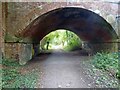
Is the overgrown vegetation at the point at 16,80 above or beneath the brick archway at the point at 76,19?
beneath

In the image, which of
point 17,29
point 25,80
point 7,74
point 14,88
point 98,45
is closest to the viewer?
point 14,88

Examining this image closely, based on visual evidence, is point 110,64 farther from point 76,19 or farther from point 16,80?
point 76,19

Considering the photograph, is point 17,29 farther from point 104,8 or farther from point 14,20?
point 104,8

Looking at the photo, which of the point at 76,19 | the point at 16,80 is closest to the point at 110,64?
the point at 16,80

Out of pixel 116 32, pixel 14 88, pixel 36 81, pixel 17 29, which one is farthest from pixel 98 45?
pixel 14 88

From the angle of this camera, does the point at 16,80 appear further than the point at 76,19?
No

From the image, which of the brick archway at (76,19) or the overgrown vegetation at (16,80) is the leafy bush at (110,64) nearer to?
the brick archway at (76,19)

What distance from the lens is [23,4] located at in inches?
375

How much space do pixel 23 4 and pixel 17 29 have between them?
125 cm

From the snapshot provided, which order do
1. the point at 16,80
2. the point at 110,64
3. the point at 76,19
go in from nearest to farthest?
the point at 16,80
the point at 110,64
the point at 76,19

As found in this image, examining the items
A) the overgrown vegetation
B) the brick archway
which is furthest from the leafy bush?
the overgrown vegetation

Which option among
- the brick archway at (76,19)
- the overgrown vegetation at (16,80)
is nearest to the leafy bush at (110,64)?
the brick archway at (76,19)

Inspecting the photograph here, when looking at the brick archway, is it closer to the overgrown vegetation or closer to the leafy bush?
the leafy bush

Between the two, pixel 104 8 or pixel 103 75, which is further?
pixel 104 8
